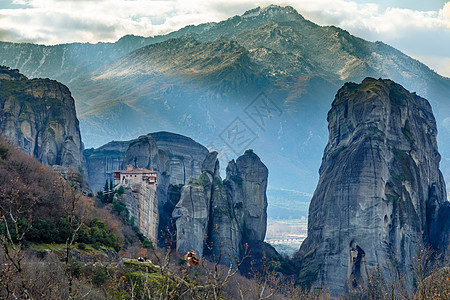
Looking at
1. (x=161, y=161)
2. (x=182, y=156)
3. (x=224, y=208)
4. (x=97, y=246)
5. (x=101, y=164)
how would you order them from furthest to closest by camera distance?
(x=101, y=164)
(x=182, y=156)
(x=161, y=161)
(x=224, y=208)
(x=97, y=246)

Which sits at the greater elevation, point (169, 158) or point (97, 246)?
point (169, 158)

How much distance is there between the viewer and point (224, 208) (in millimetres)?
106750

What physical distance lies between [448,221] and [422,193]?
5.95 m

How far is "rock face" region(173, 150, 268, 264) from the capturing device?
323 ft

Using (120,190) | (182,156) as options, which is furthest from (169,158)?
(120,190)

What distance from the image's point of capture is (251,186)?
119 meters

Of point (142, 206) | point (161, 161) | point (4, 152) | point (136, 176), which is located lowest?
point (142, 206)

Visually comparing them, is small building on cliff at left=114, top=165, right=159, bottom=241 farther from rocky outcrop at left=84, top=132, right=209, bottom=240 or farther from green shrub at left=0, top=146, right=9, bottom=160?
green shrub at left=0, top=146, right=9, bottom=160

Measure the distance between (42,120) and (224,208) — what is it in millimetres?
40966

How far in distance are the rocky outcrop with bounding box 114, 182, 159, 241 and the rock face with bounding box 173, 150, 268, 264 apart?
5.49m

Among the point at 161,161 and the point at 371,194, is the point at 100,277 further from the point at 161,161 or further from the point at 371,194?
the point at 161,161

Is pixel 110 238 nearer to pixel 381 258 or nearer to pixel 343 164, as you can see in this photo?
pixel 381 258

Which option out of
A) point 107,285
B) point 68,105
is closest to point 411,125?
point 68,105

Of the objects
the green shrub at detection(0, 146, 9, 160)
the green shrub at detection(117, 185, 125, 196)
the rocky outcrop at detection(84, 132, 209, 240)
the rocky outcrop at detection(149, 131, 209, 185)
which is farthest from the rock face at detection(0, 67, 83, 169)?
the green shrub at detection(0, 146, 9, 160)
